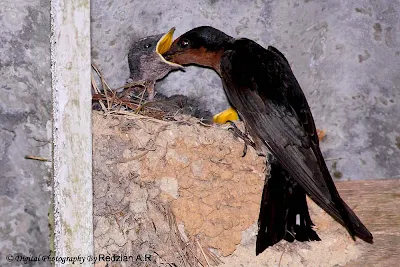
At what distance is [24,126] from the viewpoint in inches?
142

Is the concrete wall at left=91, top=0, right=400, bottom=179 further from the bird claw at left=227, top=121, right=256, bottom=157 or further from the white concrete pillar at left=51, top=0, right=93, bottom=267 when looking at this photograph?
the white concrete pillar at left=51, top=0, right=93, bottom=267

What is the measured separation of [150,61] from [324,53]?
3.96 ft

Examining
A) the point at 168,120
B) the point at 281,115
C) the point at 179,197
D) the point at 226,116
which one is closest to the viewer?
the point at 179,197

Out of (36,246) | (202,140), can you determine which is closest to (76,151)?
(36,246)

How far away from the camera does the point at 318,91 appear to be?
4.76 m

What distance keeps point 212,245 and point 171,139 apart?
614 millimetres

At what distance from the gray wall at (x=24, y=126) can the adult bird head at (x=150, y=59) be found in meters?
1.41

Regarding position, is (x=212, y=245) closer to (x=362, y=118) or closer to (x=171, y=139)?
(x=171, y=139)

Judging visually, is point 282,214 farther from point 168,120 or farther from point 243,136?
point 168,120

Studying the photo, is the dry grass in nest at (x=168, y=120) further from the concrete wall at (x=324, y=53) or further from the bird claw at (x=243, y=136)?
the concrete wall at (x=324, y=53)

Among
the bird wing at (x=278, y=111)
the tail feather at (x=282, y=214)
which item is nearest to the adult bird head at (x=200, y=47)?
the bird wing at (x=278, y=111)

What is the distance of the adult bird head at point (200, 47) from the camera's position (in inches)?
209

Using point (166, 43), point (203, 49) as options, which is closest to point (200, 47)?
point (203, 49)

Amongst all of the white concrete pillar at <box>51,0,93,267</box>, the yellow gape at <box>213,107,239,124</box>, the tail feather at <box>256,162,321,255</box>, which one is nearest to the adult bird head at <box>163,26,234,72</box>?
the yellow gape at <box>213,107,239,124</box>
